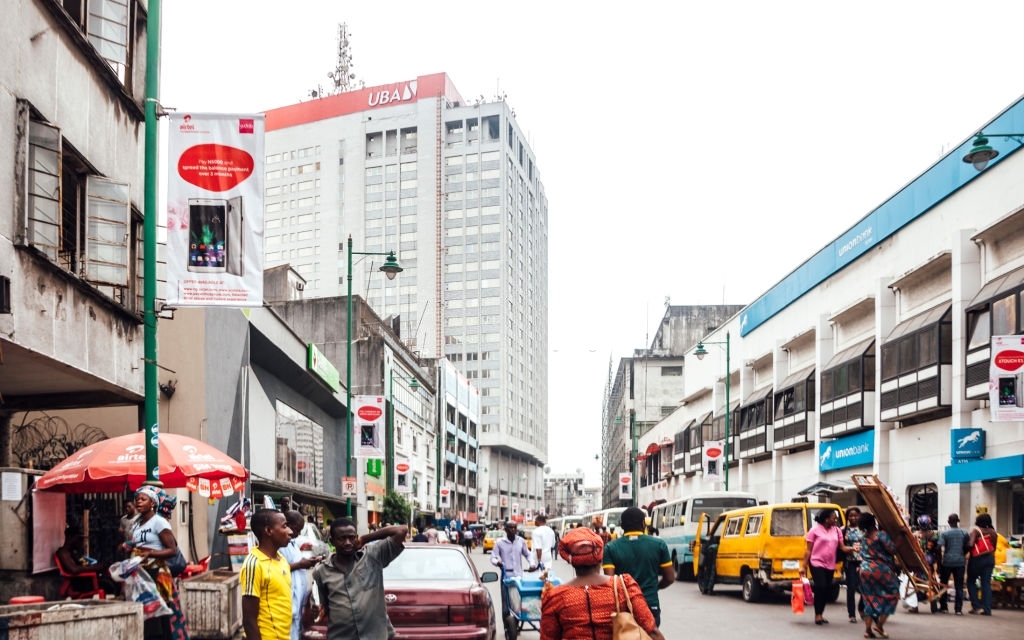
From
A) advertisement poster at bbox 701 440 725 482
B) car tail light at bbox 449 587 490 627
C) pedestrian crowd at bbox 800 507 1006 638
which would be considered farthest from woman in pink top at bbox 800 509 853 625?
advertisement poster at bbox 701 440 725 482

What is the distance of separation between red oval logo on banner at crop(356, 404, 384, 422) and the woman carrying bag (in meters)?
16.5

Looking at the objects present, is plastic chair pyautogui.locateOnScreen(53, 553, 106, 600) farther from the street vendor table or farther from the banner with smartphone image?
the street vendor table

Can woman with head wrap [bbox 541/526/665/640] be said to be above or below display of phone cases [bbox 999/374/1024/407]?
below

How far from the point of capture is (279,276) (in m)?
57.0

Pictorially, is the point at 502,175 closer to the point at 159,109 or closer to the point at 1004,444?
the point at 1004,444

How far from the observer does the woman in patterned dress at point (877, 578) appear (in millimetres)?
14469

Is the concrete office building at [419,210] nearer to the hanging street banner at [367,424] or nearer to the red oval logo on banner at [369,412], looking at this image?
the hanging street banner at [367,424]

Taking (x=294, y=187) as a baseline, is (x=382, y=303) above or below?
below

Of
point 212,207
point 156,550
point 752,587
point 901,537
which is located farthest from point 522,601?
point 752,587

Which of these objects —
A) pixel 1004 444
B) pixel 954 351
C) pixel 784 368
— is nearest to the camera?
pixel 1004 444

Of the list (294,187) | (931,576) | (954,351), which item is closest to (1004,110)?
(954,351)

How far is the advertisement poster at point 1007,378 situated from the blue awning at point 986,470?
3957 millimetres

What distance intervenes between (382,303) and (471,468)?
29277mm

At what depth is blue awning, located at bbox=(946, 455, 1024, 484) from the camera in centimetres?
2433
